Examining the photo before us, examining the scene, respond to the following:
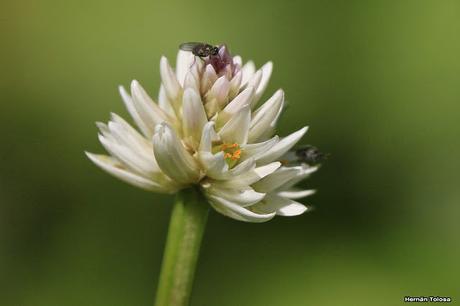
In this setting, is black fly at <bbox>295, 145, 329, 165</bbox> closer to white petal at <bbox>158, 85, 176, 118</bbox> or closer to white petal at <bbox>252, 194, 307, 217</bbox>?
white petal at <bbox>252, 194, 307, 217</bbox>

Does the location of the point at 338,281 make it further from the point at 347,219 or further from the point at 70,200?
the point at 70,200

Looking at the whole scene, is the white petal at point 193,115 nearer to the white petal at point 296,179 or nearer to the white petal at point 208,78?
the white petal at point 208,78

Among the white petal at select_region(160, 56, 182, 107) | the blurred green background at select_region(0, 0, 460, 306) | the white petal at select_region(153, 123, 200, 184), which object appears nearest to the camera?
the white petal at select_region(153, 123, 200, 184)

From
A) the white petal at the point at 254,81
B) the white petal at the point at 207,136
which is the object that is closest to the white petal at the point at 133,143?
the white petal at the point at 207,136

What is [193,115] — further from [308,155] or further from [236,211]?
[308,155]

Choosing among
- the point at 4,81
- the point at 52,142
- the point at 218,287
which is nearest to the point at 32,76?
the point at 4,81

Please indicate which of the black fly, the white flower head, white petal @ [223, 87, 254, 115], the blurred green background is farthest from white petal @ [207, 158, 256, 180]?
the blurred green background
